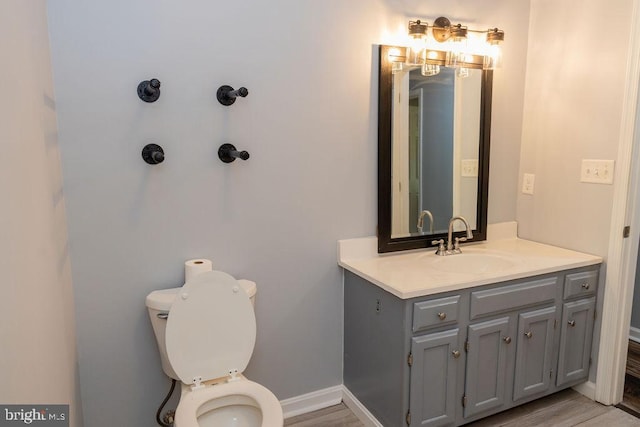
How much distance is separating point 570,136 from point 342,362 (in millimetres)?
1735

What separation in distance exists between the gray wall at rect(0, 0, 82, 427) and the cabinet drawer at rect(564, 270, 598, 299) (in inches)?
88.0

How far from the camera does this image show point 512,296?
2.06 metres

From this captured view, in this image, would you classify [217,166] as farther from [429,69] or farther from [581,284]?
[581,284]

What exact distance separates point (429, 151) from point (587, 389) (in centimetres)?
155

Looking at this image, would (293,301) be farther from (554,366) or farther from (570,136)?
(570,136)

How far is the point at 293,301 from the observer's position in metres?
2.19

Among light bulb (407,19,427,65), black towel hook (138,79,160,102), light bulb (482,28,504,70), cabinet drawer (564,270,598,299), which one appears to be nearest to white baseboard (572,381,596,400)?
cabinet drawer (564,270,598,299)

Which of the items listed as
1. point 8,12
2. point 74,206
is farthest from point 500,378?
point 8,12

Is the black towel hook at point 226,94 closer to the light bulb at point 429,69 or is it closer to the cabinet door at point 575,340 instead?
the light bulb at point 429,69

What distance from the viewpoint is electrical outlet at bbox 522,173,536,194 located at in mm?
2640

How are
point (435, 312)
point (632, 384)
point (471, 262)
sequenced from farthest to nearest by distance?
point (632, 384)
point (471, 262)
point (435, 312)

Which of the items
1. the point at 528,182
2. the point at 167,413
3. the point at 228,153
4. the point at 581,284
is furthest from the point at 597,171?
the point at 167,413

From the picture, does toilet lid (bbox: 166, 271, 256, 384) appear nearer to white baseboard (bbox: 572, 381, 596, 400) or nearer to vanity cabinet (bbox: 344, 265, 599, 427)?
vanity cabinet (bbox: 344, 265, 599, 427)

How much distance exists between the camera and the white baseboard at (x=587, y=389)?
2.38 metres
